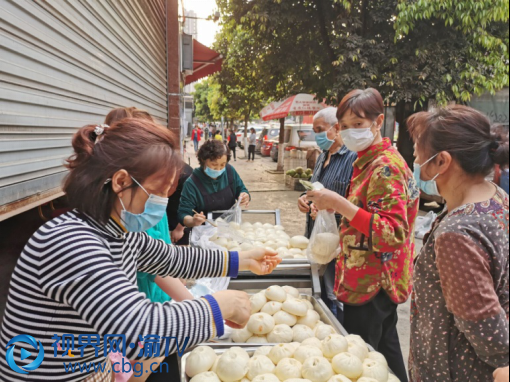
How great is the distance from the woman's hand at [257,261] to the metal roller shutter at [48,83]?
3.72 ft

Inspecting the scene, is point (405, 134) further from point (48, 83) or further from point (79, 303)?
point (79, 303)

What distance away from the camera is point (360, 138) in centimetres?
224

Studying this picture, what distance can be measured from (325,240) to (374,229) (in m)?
0.61

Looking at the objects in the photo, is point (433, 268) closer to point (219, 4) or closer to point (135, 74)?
point (135, 74)

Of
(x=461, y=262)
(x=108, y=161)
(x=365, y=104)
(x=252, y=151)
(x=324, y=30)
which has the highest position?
(x=324, y=30)

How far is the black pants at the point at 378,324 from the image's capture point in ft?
6.89

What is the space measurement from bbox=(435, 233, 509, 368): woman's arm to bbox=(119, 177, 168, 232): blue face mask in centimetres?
98

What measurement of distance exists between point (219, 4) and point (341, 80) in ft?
17.8

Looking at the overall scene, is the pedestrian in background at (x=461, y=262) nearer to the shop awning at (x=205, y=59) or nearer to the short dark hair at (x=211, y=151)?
the short dark hair at (x=211, y=151)

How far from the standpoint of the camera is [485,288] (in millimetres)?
1140

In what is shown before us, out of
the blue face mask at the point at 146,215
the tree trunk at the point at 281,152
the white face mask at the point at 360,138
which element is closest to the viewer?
the blue face mask at the point at 146,215

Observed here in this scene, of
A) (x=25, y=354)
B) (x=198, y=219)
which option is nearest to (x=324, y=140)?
(x=198, y=219)

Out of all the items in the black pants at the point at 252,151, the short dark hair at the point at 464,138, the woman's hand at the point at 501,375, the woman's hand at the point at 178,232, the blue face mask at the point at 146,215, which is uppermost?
the short dark hair at the point at 464,138

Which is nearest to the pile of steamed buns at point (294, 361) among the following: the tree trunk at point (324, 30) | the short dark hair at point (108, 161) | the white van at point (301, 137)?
the short dark hair at point (108, 161)
